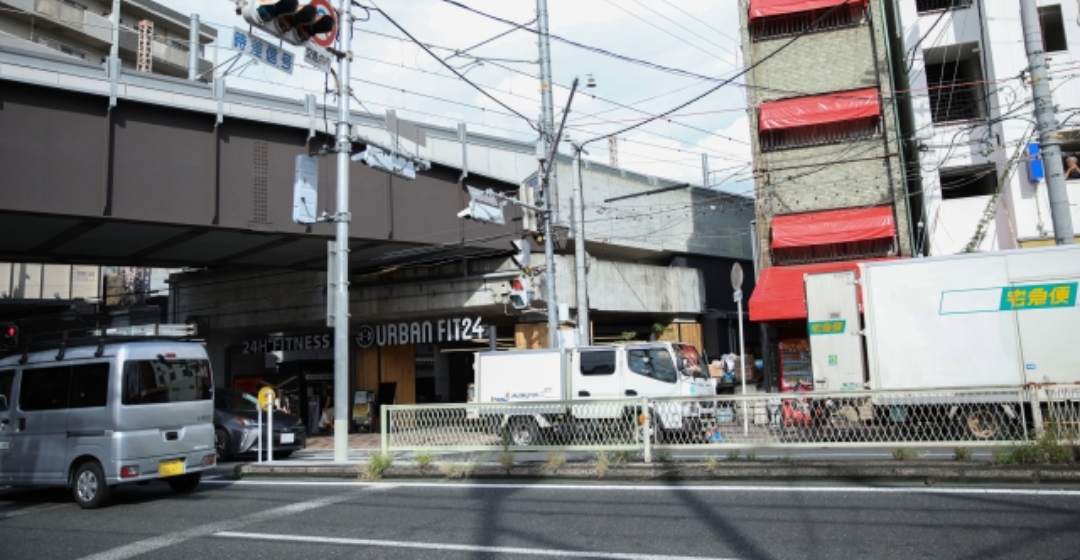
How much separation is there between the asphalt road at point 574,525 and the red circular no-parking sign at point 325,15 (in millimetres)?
7264

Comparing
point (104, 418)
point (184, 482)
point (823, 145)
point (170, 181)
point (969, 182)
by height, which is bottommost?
point (184, 482)

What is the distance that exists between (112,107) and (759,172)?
58.3 feet

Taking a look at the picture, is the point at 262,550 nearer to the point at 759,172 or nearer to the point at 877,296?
the point at 877,296

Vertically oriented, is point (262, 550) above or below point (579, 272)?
below

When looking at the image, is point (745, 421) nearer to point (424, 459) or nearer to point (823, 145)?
point (424, 459)

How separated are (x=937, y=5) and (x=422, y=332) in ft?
63.7

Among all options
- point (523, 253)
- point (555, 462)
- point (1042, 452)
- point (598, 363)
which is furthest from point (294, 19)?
point (1042, 452)

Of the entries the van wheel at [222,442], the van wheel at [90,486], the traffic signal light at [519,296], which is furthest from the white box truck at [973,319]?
the van wheel at [222,442]

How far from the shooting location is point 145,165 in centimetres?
1594

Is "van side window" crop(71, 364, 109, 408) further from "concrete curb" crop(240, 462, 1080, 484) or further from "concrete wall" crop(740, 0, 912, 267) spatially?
"concrete wall" crop(740, 0, 912, 267)

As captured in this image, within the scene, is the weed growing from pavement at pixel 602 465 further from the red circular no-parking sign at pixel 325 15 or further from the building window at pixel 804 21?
the building window at pixel 804 21

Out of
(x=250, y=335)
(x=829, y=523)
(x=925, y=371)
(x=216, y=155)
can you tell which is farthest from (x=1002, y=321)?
(x=250, y=335)

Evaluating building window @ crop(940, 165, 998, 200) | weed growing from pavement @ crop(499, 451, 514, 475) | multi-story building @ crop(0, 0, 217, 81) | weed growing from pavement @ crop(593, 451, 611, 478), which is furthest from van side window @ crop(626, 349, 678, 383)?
multi-story building @ crop(0, 0, 217, 81)

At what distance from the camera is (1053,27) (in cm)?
2161
